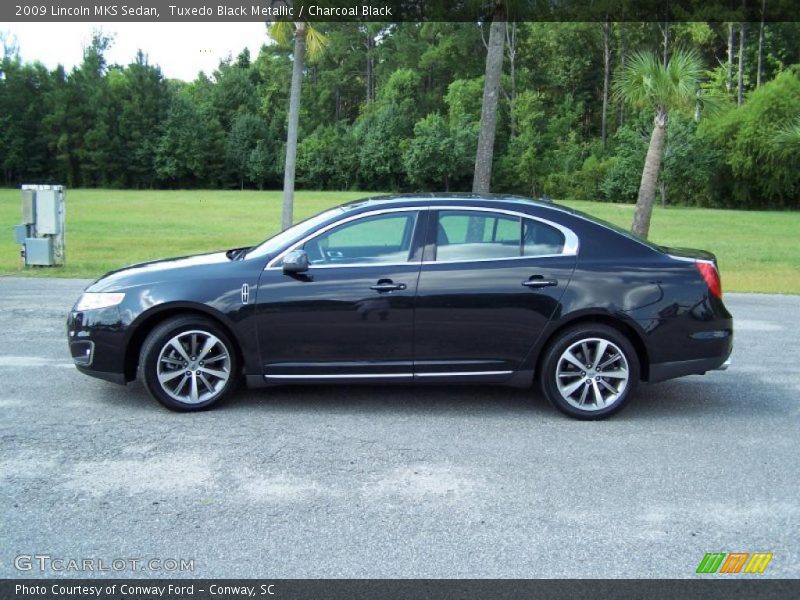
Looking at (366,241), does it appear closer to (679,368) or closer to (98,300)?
(98,300)

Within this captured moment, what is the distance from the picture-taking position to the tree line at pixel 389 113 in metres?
69.9

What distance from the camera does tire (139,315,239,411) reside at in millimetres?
5883

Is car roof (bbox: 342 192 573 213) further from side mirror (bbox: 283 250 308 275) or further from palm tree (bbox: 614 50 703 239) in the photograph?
palm tree (bbox: 614 50 703 239)

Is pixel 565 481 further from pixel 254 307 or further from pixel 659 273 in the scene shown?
pixel 254 307

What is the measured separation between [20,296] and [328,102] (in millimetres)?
78013

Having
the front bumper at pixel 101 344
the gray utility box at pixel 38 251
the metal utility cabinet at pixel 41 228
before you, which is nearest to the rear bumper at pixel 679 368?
the front bumper at pixel 101 344

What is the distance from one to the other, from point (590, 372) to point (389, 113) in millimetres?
72295

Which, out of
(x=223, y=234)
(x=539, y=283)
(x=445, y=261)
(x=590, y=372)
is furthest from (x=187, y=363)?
(x=223, y=234)

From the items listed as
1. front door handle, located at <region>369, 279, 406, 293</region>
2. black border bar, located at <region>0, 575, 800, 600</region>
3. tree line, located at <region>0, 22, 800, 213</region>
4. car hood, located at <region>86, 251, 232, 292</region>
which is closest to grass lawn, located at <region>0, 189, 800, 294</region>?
car hood, located at <region>86, 251, 232, 292</region>

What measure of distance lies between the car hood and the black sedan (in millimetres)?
26

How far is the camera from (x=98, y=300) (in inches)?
237

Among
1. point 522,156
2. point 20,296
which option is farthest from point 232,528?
point 522,156
